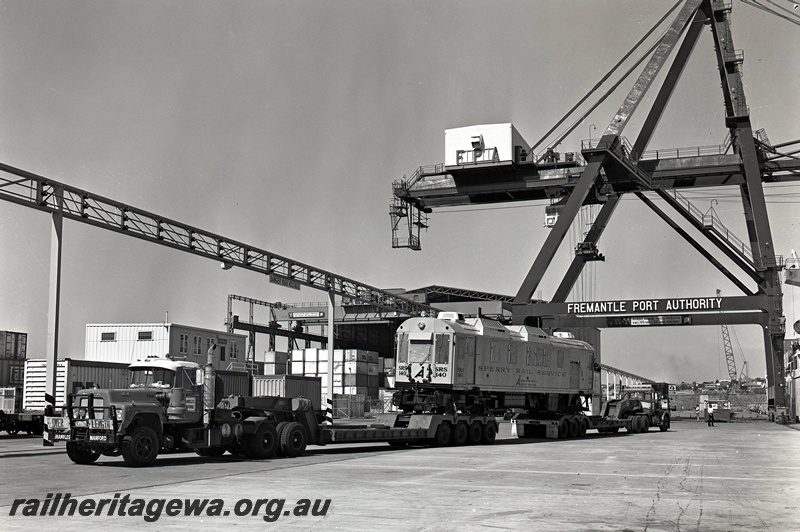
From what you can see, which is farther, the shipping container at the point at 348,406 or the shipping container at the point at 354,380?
the shipping container at the point at 354,380

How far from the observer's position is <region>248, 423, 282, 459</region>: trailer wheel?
2050 centimetres

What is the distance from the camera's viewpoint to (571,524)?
10.4 metres

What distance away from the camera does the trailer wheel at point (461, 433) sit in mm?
26672

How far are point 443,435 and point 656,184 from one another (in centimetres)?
2427

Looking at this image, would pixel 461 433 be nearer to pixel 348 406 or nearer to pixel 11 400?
pixel 11 400

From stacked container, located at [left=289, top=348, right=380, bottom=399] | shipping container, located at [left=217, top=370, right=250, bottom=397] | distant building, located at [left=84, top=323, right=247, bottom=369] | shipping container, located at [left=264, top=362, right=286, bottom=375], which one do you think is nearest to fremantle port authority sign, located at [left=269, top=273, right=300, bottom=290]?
shipping container, located at [left=217, top=370, right=250, bottom=397]

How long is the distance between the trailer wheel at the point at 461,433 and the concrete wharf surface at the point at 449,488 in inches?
117

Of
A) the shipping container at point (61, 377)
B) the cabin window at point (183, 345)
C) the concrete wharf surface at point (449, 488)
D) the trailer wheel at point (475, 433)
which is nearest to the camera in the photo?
the concrete wharf surface at point (449, 488)

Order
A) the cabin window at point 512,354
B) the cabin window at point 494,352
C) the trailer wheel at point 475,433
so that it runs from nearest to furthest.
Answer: the trailer wheel at point 475,433 → the cabin window at point 494,352 → the cabin window at point 512,354

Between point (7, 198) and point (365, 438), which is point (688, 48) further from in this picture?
point (7, 198)

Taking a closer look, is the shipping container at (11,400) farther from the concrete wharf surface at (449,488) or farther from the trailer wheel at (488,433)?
the trailer wheel at (488,433)

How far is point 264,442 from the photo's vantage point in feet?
68.1

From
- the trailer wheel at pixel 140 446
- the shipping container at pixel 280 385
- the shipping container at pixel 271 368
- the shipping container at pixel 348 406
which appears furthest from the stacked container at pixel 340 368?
the trailer wheel at pixel 140 446

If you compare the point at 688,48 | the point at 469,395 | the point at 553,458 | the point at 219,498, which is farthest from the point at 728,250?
the point at 219,498
